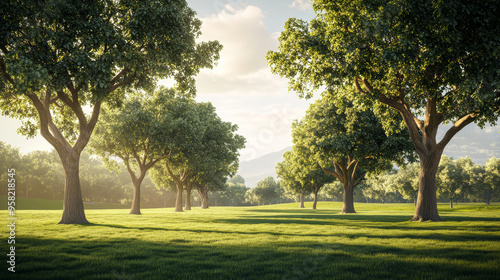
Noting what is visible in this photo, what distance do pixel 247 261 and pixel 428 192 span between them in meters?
17.1

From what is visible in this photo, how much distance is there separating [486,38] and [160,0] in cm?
1828

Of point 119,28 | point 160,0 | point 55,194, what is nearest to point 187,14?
point 160,0

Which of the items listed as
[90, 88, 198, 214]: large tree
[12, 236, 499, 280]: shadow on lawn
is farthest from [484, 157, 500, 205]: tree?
[12, 236, 499, 280]: shadow on lawn

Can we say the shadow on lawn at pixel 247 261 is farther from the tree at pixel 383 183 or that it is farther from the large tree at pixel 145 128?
the tree at pixel 383 183

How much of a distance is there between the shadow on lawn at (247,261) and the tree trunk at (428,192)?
Result: 11306mm

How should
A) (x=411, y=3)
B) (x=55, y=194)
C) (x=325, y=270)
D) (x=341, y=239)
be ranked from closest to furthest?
(x=325, y=270) < (x=341, y=239) < (x=411, y=3) < (x=55, y=194)

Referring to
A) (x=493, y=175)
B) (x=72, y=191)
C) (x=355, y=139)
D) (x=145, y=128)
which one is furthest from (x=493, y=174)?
(x=72, y=191)

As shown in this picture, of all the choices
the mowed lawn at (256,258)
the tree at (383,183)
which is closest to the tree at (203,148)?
the mowed lawn at (256,258)

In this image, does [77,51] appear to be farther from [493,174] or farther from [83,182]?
[83,182]

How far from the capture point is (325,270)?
7.05m

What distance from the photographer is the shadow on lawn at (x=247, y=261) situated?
662cm

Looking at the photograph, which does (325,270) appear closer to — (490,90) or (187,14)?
(490,90)

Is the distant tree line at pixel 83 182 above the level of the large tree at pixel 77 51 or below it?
below

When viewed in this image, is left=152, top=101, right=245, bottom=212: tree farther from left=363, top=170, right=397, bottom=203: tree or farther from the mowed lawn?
left=363, top=170, right=397, bottom=203: tree
